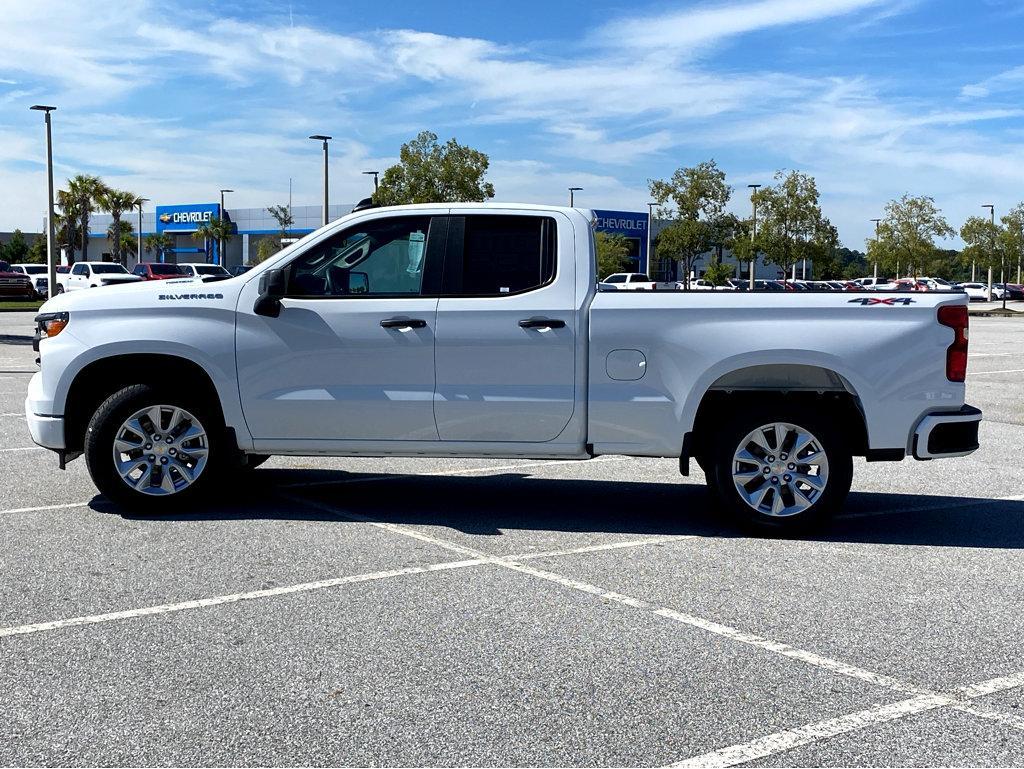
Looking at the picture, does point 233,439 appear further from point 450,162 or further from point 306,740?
point 450,162

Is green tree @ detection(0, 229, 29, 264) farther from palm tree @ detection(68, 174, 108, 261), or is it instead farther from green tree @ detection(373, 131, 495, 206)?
green tree @ detection(373, 131, 495, 206)

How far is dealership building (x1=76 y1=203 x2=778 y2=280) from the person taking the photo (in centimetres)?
8250

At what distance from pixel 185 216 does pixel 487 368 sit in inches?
3564

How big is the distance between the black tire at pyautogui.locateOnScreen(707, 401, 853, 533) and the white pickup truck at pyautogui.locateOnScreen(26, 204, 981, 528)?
0.01 metres

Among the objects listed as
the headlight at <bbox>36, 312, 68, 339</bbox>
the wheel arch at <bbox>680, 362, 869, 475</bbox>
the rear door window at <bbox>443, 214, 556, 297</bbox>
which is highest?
the rear door window at <bbox>443, 214, 556, 297</bbox>

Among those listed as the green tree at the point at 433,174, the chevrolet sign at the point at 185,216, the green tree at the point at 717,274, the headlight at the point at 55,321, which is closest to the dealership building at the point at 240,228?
the chevrolet sign at the point at 185,216

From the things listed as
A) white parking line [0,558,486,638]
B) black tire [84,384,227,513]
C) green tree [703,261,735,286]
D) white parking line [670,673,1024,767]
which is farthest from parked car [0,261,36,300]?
white parking line [670,673,1024,767]

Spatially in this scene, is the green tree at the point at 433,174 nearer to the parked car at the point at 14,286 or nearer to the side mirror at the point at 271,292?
the parked car at the point at 14,286

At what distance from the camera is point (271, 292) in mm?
7227

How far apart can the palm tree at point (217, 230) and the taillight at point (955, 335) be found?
8388cm

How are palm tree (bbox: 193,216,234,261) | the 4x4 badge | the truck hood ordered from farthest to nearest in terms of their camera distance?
palm tree (bbox: 193,216,234,261) → the truck hood → the 4x4 badge

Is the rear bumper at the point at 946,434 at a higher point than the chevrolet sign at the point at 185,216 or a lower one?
lower

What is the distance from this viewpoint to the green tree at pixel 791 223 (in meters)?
57.4

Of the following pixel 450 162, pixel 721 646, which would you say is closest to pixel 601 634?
pixel 721 646
